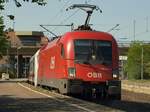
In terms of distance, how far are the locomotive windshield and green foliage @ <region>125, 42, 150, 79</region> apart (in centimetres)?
6098

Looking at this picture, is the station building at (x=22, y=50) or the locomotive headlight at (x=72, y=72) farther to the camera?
the station building at (x=22, y=50)

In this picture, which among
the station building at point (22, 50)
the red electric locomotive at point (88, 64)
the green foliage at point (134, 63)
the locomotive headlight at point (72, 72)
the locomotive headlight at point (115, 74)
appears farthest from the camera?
the station building at point (22, 50)

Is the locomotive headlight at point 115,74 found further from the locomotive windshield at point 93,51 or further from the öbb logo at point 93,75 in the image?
the öbb logo at point 93,75

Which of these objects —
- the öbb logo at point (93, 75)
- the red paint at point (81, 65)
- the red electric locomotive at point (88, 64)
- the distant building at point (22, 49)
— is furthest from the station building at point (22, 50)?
the öbb logo at point (93, 75)

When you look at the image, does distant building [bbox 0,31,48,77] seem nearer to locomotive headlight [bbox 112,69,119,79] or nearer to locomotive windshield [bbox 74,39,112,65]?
locomotive windshield [bbox 74,39,112,65]

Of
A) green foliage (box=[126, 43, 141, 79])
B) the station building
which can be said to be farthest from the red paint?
the station building

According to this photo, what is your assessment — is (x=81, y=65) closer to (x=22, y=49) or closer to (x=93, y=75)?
(x=93, y=75)

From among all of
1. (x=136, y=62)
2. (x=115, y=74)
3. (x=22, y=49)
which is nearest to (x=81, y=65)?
(x=115, y=74)

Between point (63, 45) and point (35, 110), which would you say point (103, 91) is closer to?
point (63, 45)

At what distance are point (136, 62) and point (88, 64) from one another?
64098mm

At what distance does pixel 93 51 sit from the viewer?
95.2 ft

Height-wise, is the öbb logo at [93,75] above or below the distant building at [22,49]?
below

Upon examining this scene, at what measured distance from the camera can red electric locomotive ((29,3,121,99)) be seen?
2838cm

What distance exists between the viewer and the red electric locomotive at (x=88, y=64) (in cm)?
2838
